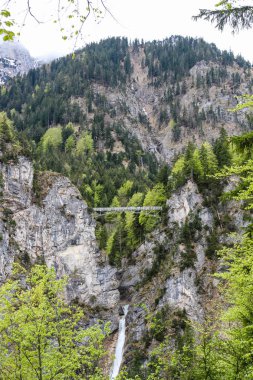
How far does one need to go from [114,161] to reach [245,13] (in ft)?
339

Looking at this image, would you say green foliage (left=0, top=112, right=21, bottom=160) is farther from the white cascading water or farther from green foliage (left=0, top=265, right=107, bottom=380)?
green foliage (left=0, top=265, right=107, bottom=380)

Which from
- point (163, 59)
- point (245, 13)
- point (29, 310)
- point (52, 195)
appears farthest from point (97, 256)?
point (163, 59)

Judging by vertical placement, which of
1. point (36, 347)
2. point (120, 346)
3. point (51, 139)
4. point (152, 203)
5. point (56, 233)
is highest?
point (51, 139)

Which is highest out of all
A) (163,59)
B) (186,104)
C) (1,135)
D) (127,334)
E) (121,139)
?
(163,59)

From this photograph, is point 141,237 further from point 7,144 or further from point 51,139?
point 51,139

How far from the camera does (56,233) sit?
52812 mm

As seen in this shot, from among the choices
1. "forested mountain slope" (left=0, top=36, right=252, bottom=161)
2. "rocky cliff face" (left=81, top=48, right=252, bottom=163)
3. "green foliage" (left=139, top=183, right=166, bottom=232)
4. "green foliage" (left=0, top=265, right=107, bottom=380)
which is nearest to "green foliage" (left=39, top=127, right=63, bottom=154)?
"forested mountain slope" (left=0, top=36, right=252, bottom=161)

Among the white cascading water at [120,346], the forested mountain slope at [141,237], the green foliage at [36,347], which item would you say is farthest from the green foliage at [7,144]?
the green foliage at [36,347]

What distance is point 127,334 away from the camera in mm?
46281

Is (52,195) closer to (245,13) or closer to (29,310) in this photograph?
(29,310)

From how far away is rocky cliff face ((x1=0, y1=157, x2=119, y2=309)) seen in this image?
48.3 metres

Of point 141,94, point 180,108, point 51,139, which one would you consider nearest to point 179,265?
point 51,139

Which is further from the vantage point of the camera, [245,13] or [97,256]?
[97,256]

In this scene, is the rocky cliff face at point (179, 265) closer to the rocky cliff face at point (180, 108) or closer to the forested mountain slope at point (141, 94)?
the forested mountain slope at point (141, 94)
